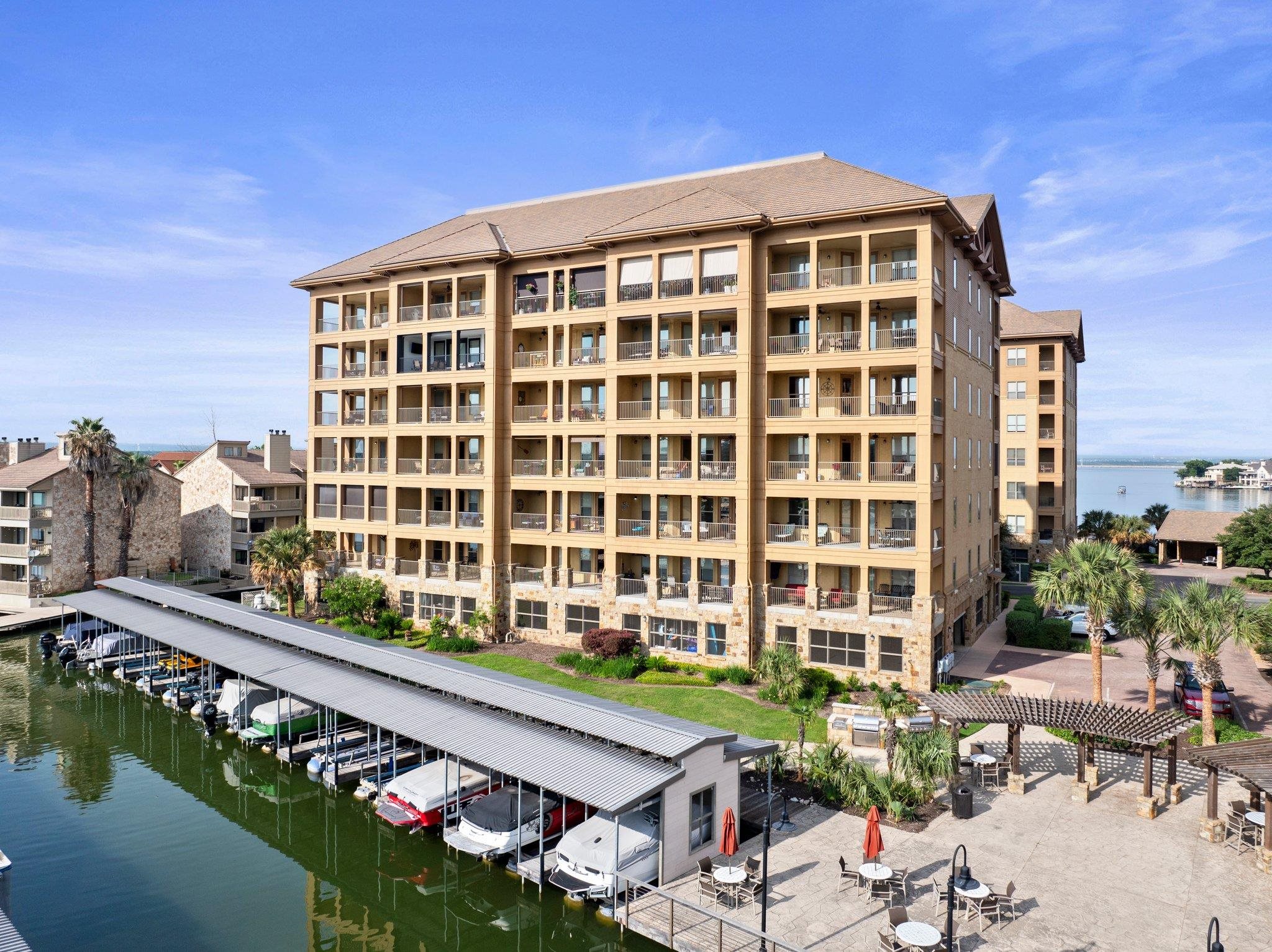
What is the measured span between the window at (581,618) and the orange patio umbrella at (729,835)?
22093 mm

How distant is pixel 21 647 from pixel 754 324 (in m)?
44.1

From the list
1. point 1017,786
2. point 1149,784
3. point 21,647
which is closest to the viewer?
point 1149,784

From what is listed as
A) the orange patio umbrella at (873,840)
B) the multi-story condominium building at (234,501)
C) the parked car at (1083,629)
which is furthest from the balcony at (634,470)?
the multi-story condominium building at (234,501)

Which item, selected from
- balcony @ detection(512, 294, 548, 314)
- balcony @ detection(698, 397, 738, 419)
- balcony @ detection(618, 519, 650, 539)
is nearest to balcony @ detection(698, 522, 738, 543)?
balcony @ detection(618, 519, 650, 539)

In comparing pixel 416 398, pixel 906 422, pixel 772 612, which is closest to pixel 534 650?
pixel 772 612

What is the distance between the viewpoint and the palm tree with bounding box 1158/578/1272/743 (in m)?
26.3

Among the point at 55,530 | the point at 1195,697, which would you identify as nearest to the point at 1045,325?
the point at 1195,697

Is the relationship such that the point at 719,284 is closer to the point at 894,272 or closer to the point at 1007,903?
the point at 894,272

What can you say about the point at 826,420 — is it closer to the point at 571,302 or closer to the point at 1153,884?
the point at 571,302

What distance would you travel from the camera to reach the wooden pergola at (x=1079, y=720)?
22688 mm

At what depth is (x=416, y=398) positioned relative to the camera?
48812 millimetres

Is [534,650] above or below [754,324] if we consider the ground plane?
below

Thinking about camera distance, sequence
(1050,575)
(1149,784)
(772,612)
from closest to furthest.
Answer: (1149,784) < (1050,575) < (772,612)

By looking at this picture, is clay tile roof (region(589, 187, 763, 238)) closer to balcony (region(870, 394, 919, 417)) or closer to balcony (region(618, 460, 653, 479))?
balcony (region(870, 394, 919, 417))
